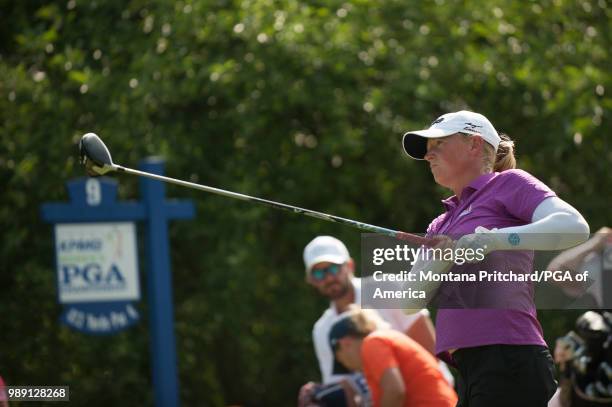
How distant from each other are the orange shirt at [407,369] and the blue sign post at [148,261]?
110 inches

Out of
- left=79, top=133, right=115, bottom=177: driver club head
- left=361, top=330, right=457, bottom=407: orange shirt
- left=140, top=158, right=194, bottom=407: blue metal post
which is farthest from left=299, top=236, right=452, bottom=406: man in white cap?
left=79, top=133, right=115, bottom=177: driver club head

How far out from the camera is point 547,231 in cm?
281

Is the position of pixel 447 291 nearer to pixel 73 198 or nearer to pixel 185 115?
pixel 73 198

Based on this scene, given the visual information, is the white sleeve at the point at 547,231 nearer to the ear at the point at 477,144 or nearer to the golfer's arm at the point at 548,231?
the golfer's arm at the point at 548,231

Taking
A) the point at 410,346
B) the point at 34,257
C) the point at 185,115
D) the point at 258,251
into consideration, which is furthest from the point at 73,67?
the point at 410,346

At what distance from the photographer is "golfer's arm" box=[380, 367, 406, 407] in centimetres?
452

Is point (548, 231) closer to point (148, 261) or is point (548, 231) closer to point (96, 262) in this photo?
point (96, 262)

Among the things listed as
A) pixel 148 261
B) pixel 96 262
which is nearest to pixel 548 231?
pixel 96 262

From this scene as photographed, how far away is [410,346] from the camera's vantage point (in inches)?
185

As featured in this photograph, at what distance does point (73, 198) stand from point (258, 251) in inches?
67.0

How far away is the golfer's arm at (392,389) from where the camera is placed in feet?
14.8

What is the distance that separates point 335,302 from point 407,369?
1.56 metres

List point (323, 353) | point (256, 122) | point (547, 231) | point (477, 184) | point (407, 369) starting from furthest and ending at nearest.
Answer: point (256, 122) < point (323, 353) < point (407, 369) < point (477, 184) < point (547, 231)

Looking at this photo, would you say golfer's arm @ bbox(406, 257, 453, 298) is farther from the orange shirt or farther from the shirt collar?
the orange shirt
